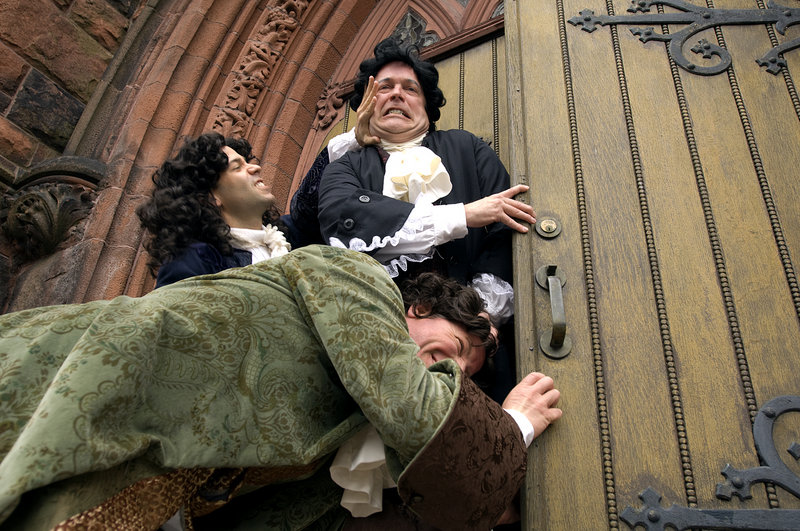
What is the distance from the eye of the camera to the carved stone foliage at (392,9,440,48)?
3.07 metres

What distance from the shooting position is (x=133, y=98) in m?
3.14

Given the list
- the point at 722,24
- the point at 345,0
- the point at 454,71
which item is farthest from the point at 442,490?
the point at 345,0

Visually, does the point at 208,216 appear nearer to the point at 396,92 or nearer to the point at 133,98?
the point at 396,92

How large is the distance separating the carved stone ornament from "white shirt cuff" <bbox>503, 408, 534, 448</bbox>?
217 centimetres

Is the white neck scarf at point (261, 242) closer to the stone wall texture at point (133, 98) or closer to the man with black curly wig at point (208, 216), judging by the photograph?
the man with black curly wig at point (208, 216)

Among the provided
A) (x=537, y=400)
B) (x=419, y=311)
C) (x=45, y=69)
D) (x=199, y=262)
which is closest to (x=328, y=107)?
(x=45, y=69)

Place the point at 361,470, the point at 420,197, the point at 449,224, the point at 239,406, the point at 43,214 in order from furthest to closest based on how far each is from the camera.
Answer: the point at 43,214 < the point at 420,197 < the point at 449,224 < the point at 361,470 < the point at 239,406

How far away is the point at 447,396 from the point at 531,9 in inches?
60.7

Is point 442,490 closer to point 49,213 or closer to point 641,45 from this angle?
point 641,45

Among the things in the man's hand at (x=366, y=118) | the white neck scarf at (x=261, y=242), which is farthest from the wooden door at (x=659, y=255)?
the white neck scarf at (x=261, y=242)

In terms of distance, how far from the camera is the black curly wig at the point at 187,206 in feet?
6.44

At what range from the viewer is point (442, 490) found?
3.59 ft

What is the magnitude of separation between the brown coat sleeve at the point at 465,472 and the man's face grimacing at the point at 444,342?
0.28 metres

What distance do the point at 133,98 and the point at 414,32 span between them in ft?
4.59
